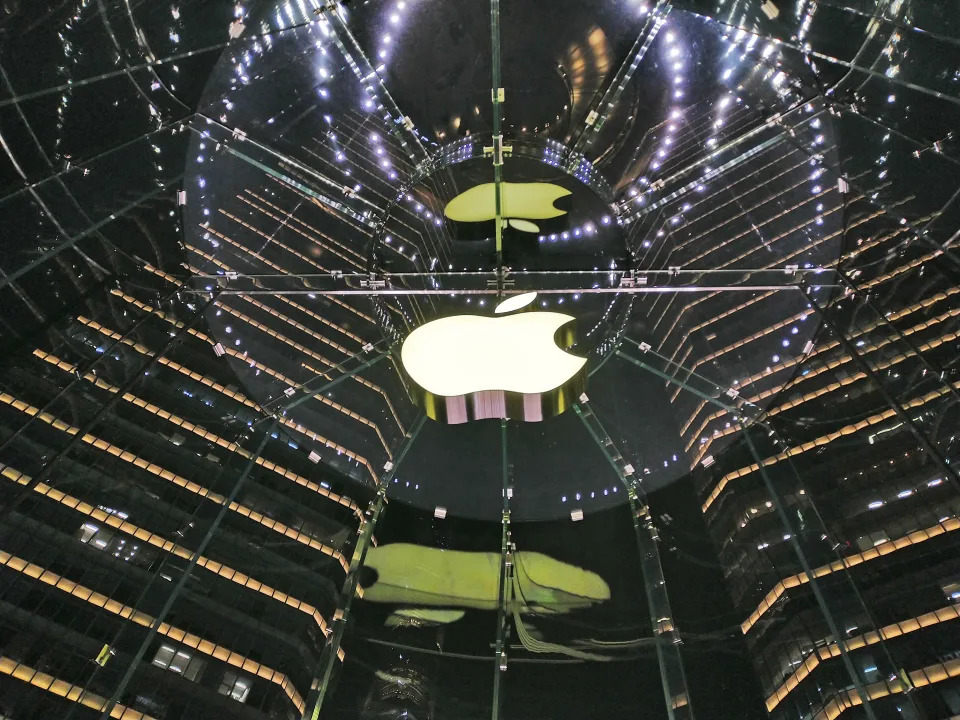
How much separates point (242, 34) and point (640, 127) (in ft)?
5.36

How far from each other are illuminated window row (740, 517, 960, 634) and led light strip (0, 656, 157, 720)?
49.7 inches

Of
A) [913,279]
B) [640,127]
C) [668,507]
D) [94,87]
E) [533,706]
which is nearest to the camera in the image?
[533,706]

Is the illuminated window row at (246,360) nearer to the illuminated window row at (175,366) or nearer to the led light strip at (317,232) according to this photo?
the illuminated window row at (175,366)

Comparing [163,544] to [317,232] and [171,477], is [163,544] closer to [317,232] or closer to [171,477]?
[171,477]

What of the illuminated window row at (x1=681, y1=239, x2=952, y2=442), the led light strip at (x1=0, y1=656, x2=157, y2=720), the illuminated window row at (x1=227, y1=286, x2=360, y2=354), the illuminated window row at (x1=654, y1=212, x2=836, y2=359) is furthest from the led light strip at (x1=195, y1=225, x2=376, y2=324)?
the led light strip at (x1=0, y1=656, x2=157, y2=720)

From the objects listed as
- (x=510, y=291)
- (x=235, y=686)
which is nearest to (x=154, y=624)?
(x=235, y=686)

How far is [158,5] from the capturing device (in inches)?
99.9

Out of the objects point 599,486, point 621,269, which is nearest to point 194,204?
point 621,269

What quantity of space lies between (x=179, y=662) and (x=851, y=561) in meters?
1.45

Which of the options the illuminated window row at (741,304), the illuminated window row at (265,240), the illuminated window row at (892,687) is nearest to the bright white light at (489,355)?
the illuminated window row at (741,304)

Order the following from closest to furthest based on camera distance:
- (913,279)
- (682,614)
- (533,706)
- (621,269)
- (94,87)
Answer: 1. (533,706)
2. (682,614)
3. (913,279)
4. (94,87)
5. (621,269)

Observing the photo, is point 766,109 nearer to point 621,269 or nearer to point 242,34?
point 621,269

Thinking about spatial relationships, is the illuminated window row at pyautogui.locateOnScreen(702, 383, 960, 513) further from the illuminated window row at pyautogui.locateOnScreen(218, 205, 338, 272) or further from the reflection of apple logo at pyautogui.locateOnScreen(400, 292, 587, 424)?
the illuminated window row at pyautogui.locateOnScreen(218, 205, 338, 272)

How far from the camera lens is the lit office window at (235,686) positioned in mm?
1496
